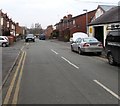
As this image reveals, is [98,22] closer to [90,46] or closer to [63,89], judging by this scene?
[90,46]

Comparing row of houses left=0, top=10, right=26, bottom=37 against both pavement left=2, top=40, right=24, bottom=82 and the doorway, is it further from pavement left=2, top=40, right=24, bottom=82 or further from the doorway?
pavement left=2, top=40, right=24, bottom=82

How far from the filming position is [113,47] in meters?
17.8

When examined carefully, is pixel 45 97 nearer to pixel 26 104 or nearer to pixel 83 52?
pixel 26 104

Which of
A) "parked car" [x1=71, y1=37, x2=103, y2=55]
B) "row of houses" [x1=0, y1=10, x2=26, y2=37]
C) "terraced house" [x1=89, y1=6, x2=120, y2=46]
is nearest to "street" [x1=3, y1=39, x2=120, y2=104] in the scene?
"parked car" [x1=71, y1=37, x2=103, y2=55]

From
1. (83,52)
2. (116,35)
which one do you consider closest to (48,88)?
(116,35)

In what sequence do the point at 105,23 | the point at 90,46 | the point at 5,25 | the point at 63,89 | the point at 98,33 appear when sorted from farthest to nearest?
1. the point at 5,25
2. the point at 98,33
3. the point at 105,23
4. the point at 90,46
5. the point at 63,89

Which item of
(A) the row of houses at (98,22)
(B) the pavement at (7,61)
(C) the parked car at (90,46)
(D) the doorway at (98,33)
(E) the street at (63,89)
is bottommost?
(E) the street at (63,89)

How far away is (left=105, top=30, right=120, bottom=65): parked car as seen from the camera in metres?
17.0

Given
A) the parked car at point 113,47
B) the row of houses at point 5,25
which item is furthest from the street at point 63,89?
the row of houses at point 5,25

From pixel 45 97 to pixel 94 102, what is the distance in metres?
1.49

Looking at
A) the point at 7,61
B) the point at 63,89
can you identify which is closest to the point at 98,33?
the point at 7,61

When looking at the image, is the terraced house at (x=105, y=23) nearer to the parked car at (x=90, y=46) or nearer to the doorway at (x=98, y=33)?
the doorway at (x=98, y=33)

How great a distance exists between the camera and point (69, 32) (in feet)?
246

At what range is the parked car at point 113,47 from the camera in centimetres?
1702
